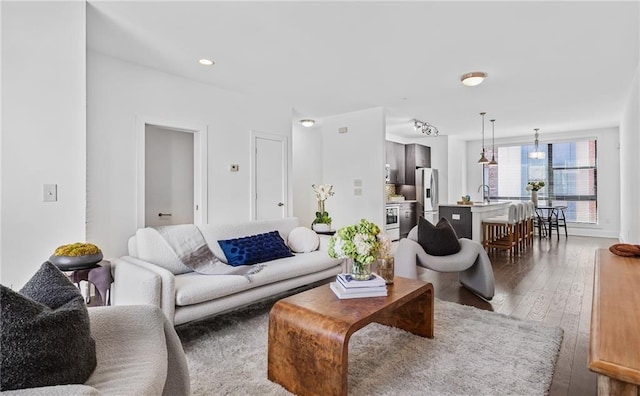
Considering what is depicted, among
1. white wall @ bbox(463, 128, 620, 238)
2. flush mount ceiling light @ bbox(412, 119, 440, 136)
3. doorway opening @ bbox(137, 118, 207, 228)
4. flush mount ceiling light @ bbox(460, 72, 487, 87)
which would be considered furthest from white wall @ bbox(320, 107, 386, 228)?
white wall @ bbox(463, 128, 620, 238)

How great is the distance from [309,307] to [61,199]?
201 centimetres

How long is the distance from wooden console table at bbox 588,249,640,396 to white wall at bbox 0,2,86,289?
307 cm

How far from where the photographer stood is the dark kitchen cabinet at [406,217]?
25.7ft

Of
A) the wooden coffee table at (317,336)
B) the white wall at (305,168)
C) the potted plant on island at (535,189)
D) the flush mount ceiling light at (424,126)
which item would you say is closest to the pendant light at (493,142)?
the potted plant on island at (535,189)

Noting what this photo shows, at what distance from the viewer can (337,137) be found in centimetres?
646

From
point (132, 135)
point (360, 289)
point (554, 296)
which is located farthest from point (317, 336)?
point (132, 135)

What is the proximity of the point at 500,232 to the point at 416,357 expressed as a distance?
16.9ft

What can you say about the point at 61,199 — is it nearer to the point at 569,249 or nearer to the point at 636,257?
the point at 636,257

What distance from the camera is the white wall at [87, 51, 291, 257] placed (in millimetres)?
3488

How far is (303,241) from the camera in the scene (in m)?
3.83

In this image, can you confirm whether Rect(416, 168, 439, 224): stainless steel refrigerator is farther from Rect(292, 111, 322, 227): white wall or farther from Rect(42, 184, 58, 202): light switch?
Rect(42, 184, 58, 202): light switch

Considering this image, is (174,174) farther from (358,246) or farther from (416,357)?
(416,357)

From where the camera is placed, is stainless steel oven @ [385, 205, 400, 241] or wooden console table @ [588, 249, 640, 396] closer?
wooden console table @ [588, 249, 640, 396]

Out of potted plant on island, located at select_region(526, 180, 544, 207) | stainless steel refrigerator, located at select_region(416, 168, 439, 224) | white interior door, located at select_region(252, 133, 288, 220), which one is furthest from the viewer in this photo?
stainless steel refrigerator, located at select_region(416, 168, 439, 224)
